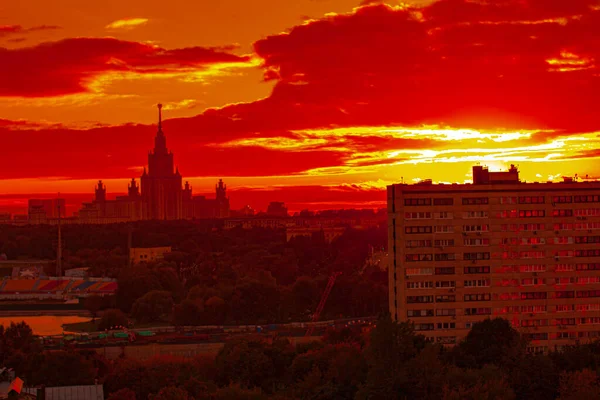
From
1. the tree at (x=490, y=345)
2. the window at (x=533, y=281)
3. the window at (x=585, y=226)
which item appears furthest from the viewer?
the window at (x=585, y=226)

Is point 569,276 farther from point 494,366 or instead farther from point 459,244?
point 494,366

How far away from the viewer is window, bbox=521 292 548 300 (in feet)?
129

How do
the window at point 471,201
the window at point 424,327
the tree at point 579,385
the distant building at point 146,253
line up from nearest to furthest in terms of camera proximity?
1. the tree at point 579,385
2. the window at point 424,327
3. the window at point 471,201
4. the distant building at point 146,253

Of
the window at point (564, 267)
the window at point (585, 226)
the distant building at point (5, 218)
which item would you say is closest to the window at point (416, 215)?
the window at point (564, 267)

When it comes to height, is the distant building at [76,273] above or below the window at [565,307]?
below

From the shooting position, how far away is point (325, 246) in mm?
100188

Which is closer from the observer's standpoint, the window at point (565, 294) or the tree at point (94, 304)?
the window at point (565, 294)

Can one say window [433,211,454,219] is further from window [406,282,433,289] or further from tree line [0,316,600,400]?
tree line [0,316,600,400]

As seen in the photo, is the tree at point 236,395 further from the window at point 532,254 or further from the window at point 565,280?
the window at point 565,280

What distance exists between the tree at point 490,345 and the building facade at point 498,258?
Answer: 7.54ft

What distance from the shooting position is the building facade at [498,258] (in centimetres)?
3881

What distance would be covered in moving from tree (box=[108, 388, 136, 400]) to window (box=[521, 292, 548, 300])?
16.5m

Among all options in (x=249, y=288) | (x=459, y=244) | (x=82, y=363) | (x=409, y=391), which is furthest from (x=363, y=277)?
(x=409, y=391)

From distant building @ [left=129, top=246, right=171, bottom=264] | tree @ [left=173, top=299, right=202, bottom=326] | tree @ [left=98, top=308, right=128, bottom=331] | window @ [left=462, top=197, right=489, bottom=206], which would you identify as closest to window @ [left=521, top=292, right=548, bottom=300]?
window @ [left=462, top=197, right=489, bottom=206]
